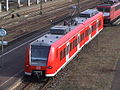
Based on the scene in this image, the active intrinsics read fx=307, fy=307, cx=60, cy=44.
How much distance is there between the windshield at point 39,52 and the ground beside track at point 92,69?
1.95m

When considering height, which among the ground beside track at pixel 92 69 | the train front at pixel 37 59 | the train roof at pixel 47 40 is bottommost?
the ground beside track at pixel 92 69

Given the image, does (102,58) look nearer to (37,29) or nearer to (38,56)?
(38,56)

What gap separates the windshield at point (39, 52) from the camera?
67.9 ft

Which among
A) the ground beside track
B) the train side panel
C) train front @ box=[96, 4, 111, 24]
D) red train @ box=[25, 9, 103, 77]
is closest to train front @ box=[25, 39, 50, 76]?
red train @ box=[25, 9, 103, 77]

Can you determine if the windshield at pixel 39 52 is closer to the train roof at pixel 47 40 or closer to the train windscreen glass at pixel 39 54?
the train windscreen glass at pixel 39 54

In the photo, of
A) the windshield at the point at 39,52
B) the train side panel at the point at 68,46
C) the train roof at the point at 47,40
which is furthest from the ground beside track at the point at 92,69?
the train roof at the point at 47,40

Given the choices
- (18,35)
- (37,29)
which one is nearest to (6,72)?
(18,35)

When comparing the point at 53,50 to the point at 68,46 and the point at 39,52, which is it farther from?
the point at 68,46

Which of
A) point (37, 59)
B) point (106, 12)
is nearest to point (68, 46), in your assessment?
point (37, 59)

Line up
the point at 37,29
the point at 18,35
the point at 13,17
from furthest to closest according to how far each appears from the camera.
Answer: the point at 13,17 → the point at 37,29 → the point at 18,35

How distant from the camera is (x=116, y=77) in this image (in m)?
22.1

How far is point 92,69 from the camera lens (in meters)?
24.0

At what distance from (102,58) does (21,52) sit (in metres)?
7.48

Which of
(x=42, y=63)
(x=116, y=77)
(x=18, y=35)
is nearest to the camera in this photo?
(x=42, y=63)
